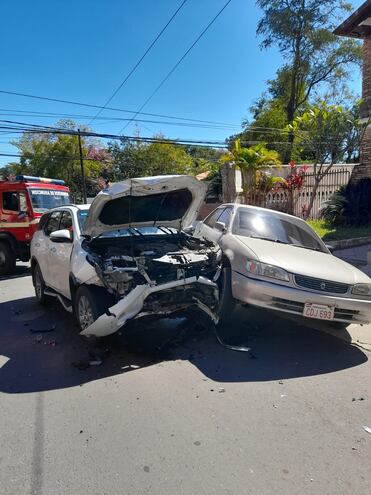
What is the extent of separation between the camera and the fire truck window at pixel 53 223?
659 centimetres

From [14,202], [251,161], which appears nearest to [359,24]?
[251,161]

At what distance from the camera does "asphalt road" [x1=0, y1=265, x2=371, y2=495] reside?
98.8 inches

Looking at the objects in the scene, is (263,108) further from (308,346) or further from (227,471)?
(227,471)

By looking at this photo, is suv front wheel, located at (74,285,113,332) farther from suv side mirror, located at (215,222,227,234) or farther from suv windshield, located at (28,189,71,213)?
suv windshield, located at (28,189,71,213)

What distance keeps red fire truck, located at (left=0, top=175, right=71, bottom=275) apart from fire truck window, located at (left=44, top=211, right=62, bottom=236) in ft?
14.9

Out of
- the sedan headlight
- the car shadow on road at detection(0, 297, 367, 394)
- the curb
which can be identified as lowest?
the curb

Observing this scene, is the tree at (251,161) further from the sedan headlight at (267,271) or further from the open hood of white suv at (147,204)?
the sedan headlight at (267,271)

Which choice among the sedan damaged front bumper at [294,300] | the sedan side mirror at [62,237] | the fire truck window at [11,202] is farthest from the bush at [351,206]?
the sedan side mirror at [62,237]

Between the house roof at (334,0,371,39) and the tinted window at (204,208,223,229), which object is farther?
the house roof at (334,0,371,39)

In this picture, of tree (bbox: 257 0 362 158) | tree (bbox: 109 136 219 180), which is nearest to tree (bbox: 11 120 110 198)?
tree (bbox: 109 136 219 180)

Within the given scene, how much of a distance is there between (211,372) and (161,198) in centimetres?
253

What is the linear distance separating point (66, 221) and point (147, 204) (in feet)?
5.21

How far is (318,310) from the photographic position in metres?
4.42

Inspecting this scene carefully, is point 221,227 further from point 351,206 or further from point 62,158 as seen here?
point 62,158
